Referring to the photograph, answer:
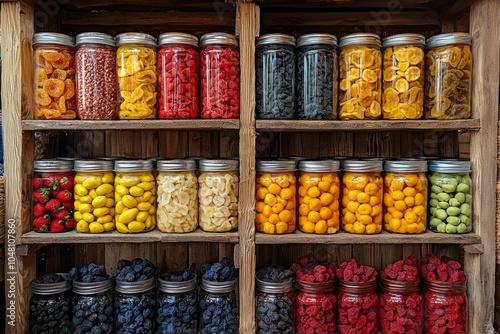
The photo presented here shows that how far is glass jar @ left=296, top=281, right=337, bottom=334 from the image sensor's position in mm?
1452

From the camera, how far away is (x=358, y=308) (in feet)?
4.76

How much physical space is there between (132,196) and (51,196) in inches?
11.4

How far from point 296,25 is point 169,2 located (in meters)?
0.51

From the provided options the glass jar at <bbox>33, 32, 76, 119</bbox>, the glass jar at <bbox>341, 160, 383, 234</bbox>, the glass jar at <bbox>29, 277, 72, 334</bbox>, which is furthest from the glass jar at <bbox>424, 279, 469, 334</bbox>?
the glass jar at <bbox>33, 32, 76, 119</bbox>

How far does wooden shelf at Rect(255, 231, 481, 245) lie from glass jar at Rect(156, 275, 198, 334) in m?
0.32

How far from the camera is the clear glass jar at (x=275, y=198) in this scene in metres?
1.44

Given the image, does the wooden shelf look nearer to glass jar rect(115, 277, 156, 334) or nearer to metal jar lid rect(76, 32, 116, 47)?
glass jar rect(115, 277, 156, 334)

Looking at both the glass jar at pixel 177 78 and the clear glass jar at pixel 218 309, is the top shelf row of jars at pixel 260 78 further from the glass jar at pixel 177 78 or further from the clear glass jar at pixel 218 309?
the clear glass jar at pixel 218 309

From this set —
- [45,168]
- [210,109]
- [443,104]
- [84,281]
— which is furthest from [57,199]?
[443,104]

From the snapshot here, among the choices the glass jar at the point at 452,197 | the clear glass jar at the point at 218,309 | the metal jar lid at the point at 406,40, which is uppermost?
the metal jar lid at the point at 406,40

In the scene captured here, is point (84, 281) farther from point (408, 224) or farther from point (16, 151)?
point (408, 224)

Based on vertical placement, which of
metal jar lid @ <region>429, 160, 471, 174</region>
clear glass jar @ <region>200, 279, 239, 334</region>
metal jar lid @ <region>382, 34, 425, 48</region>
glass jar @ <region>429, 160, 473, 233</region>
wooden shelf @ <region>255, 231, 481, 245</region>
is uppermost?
metal jar lid @ <region>382, 34, 425, 48</region>

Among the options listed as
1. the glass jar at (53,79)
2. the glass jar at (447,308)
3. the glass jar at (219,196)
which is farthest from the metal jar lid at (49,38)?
the glass jar at (447,308)

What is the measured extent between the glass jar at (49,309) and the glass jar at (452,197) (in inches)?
51.1
